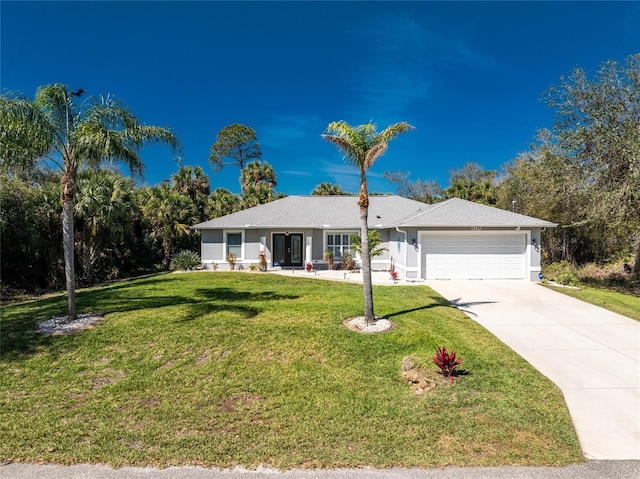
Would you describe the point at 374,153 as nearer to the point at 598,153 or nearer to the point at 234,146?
the point at 598,153

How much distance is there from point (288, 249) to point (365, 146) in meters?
13.2

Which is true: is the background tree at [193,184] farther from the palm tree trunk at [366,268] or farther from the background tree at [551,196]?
the background tree at [551,196]

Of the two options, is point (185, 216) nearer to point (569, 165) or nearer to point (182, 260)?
point (182, 260)

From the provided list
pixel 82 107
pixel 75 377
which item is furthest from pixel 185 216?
pixel 75 377

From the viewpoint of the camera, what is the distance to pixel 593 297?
12562mm

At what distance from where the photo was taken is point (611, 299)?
12406 millimetres

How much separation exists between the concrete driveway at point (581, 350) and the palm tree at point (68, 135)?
10.4m

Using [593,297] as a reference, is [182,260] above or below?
above

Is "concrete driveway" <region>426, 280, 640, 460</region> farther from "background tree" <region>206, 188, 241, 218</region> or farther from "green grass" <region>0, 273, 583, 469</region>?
"background tree" <region>206, 188, 241, 218</region>

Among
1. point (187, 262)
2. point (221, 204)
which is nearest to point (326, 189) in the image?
point (221, 204)

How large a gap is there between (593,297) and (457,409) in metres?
10.8

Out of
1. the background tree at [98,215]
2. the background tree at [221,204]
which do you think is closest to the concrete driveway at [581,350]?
the background tree at [98,215]

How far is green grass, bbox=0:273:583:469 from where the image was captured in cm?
428

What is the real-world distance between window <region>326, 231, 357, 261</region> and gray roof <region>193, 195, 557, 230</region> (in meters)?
0.79
